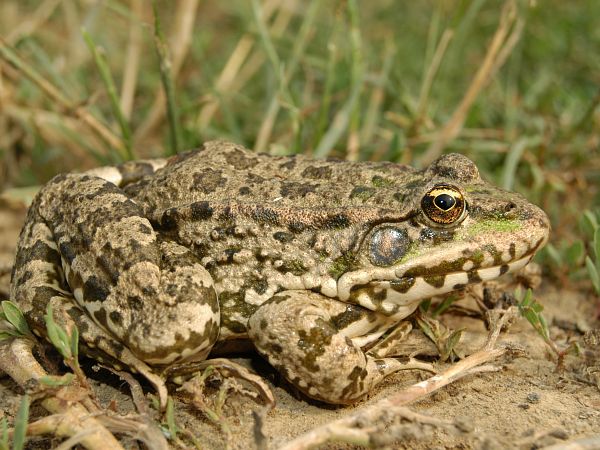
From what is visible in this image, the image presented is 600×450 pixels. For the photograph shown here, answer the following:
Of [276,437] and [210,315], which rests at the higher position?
[210,315]

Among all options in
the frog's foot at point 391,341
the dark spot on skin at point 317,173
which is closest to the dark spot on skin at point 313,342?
the frog's foot at point 391,341

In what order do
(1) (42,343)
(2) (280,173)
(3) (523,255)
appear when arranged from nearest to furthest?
(3) (523,255) → (1) (42,343) → (2) (280,173)

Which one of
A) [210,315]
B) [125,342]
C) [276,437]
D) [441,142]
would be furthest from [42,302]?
[441,142]

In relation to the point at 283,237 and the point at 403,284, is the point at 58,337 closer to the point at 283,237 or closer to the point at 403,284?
the point at 283,237

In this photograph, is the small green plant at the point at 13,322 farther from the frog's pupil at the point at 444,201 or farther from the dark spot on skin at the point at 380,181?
the frog's pupil at the point at 444,201

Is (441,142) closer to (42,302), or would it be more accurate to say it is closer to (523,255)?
(523,255)

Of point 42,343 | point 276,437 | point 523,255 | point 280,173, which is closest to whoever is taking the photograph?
point 276,437

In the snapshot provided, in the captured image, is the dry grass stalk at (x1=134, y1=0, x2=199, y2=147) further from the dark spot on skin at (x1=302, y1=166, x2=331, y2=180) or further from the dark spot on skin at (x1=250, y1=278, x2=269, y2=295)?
the dark spot on skin at (x1=250, y1=278, x2=269, y2=295)
